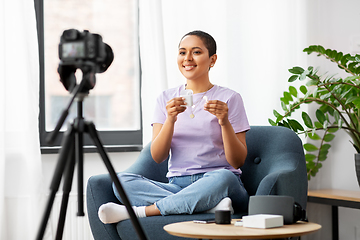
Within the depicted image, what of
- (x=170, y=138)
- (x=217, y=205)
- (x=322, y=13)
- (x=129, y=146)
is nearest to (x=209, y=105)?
(x=170, y=138)

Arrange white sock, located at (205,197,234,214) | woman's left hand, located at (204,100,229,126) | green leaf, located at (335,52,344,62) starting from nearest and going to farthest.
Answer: white sock, located at (205,197,234,214), woman's left hand, located at (204,100,229,126), green leaf, located at (335,52,344,62)

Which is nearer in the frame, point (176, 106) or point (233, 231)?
point (233, 231)

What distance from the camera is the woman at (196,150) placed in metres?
1.60

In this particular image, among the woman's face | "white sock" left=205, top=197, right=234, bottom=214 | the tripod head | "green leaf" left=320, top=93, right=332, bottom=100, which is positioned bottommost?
"white sock" left=205, top=197, right=234, bottom=214

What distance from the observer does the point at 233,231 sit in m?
1.15

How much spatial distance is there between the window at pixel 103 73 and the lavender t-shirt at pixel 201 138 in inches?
30.3

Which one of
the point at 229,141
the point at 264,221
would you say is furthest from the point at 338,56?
the point at 264,221

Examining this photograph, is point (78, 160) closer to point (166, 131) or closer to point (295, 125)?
point (166, 131)

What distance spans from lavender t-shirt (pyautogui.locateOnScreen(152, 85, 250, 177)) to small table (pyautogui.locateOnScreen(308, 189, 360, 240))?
2.54ft

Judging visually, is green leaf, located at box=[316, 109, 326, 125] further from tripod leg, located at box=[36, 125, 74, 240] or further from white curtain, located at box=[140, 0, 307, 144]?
tripod leg, located at box=[36, 125, 74, 240]

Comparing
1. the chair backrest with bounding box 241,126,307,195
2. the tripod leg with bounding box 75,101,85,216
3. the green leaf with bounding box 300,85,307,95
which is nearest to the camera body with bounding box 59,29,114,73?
the tripod leg with bounding box 75,101,85,216

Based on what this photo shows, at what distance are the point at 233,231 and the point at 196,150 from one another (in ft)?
2.49

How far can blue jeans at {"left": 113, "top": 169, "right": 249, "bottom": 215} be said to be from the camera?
1.59m

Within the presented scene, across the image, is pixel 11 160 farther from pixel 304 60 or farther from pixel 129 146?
pixel 304 60
